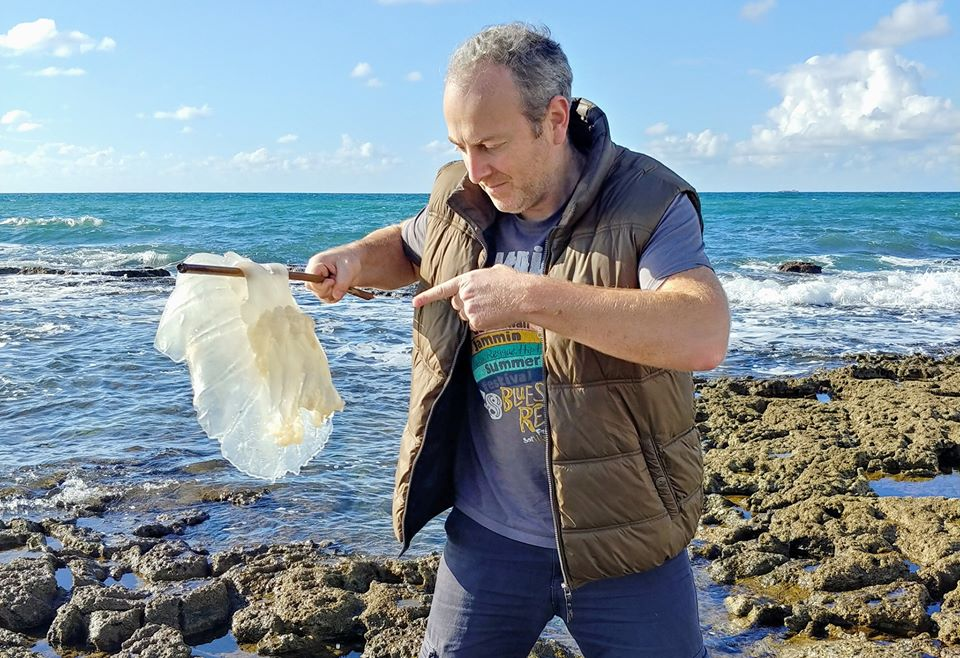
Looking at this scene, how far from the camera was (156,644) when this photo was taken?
4250 mm

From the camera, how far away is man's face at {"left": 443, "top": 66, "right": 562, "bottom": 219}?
2385mm

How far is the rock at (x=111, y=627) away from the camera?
440 cm

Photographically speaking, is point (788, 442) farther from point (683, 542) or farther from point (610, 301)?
point (610, 301)

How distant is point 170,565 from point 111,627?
0.85m

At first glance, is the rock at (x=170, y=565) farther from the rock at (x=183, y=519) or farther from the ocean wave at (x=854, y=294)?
the ocean wave at (x=854, y=294)

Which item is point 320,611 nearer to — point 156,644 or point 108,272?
point 156,644

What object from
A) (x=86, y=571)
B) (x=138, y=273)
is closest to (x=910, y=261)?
(x=138, y=273)

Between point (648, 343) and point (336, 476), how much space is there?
5.26m

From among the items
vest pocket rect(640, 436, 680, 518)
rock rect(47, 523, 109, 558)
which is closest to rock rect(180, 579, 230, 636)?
rock rect(47, 523, 109, 558)

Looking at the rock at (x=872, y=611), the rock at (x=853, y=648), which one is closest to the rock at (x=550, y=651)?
the rock at (x=853, y=648)

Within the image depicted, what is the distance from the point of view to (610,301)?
85.3 inches

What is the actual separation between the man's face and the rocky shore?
242 centimetres

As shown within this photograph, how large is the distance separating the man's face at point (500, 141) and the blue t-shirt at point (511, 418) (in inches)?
5.3

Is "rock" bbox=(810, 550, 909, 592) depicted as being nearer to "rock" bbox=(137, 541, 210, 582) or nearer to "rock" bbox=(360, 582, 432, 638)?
"rock" bbox=(360, 582, 432, 638)
